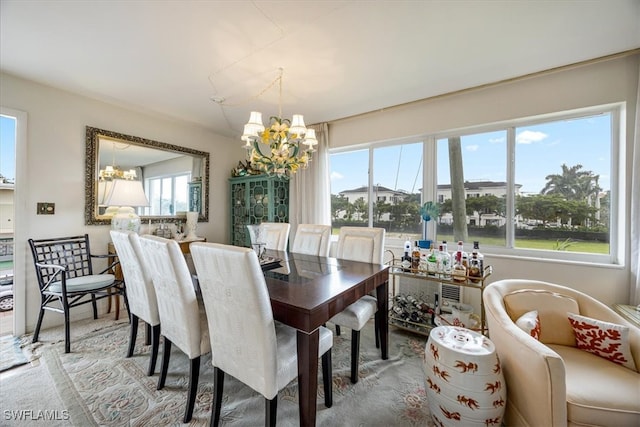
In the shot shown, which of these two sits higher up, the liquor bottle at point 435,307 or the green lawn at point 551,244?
the green lawn at point 551,244

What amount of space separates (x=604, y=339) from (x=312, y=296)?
1592 mm

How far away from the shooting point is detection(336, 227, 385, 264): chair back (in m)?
2.23

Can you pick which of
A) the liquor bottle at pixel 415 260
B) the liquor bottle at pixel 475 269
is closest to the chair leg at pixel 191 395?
the liquor bottle at pixel 415 260

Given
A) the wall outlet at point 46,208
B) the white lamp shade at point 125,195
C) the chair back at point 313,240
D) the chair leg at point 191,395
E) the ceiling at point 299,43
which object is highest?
the ceiling at point 299,43

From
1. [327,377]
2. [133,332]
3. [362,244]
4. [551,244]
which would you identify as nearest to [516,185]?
[551,244]

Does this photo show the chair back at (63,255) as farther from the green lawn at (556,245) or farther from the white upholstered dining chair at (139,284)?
the green lawn at (556,245)

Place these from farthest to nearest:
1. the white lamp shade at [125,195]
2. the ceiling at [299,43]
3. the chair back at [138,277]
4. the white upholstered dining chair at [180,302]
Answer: the white lamp shade at [125,195] < the chair back at [138,277] < the ceiling at [299,43] < the white upholstered dining chair at [180,302]

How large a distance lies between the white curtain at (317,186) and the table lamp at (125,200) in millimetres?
1987

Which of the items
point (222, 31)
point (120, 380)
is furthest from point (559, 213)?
point (120, 380)

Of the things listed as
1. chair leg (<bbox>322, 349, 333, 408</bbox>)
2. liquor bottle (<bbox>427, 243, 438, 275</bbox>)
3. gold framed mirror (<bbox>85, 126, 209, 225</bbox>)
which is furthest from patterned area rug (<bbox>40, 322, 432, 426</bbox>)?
gold framed mirror (<bbox>85, 126, 209, 225</bbox>)

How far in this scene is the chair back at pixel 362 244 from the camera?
7.33 ft

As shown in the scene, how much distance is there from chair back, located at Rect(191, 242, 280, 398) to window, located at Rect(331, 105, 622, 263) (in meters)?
2.42

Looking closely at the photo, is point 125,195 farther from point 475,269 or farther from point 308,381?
point 475,269

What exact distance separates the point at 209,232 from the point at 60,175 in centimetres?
184
